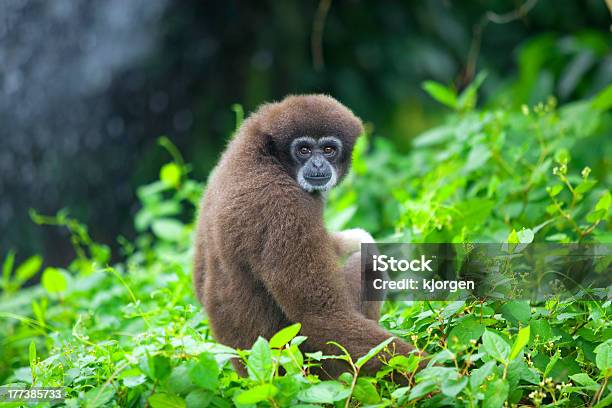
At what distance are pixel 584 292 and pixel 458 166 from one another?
2.65 meters

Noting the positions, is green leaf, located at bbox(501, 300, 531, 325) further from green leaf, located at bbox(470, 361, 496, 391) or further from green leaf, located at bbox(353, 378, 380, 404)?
green leaf, located at bbox(353, 378, 380, 404)

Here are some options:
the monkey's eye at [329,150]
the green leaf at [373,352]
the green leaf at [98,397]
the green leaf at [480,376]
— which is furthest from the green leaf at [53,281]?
the green leaf at [480,376]

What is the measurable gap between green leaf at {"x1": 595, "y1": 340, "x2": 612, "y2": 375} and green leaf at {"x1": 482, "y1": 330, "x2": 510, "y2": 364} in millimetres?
410

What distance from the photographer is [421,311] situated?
4457mm

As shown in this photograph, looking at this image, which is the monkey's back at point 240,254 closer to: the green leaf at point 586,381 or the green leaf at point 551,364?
the green leaf at point 551,364

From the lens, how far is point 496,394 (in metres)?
3.35

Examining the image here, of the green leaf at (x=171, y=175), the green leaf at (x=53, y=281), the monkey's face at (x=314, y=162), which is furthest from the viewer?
the green leaf at (x=171, y=175)

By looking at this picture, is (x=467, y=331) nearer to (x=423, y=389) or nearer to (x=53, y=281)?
(x=423, y=389)

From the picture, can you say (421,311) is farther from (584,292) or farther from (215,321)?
(215,321)

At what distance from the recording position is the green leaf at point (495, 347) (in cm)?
346

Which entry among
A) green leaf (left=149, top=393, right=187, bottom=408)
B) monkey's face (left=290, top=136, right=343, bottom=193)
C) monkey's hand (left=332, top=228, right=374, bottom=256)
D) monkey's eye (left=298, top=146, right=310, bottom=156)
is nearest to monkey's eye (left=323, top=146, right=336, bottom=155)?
monkey's face (left=290, top=136, right=343, bottom=193)

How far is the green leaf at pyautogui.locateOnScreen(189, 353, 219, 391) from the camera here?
3.43 metres

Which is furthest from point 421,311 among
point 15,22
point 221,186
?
point 15,22

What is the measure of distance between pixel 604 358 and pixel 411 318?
1.14 meters
